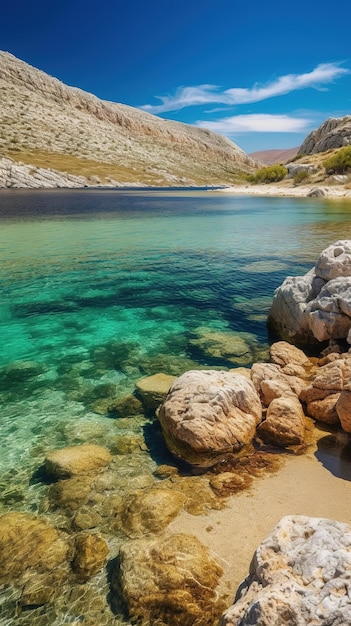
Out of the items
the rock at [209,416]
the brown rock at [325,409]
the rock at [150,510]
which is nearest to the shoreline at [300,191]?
the brown rock at [325,409]

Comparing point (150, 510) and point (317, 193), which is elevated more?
point (317, 193)

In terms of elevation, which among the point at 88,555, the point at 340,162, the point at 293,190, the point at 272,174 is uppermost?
the point at 340,162

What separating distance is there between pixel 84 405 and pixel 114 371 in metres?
2.57

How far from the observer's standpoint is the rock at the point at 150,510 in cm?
757

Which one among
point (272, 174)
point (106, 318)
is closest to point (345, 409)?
point (106, 318)

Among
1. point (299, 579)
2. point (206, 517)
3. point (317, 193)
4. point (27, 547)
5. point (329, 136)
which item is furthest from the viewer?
point (329, 136)

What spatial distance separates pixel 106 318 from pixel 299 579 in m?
17.1

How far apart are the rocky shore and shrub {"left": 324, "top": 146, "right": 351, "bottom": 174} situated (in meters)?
122

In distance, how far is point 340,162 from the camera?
115 metres

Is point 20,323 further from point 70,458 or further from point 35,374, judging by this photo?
point 70,458

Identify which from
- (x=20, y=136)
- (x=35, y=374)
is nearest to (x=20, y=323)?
(x=35, y=374)

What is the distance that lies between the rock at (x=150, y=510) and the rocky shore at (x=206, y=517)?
25 mm

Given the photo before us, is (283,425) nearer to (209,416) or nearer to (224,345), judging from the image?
(209,416)

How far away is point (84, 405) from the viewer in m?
12.5
